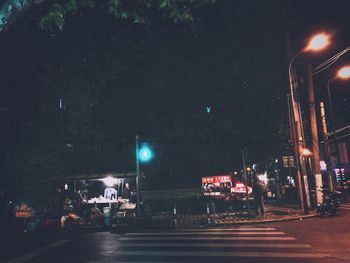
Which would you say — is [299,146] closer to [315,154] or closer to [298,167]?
[298,167]

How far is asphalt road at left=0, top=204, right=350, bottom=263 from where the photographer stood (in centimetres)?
865

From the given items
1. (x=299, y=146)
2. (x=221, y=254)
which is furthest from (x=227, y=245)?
(x=299, y=146)

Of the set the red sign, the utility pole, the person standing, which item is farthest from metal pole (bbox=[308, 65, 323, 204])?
the red sign

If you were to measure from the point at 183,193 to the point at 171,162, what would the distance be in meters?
8.25

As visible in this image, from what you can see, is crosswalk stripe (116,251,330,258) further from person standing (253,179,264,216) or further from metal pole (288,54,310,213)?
metal pole (288,54,310,213)

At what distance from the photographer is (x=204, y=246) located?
1013cm

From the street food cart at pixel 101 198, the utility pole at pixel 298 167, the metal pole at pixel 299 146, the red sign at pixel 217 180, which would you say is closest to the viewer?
the utility pole at pixel 298 167

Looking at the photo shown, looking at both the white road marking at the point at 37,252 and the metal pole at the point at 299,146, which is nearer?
the white road marking at the point at 37,252

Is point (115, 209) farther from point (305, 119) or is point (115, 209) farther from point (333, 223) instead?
point (305, 119)

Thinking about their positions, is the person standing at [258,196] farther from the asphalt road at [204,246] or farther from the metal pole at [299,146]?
the asphalt road at [204,246]

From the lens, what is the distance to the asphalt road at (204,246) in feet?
28.4

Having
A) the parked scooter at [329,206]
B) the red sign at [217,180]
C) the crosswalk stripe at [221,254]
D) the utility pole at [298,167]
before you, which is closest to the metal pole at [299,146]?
the utility pole at [298,167]

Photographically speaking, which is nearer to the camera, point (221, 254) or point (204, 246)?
point (221, 254)

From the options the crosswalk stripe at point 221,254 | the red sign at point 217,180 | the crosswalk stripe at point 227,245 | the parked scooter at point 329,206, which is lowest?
the crosswalk stripe at point 221,254
